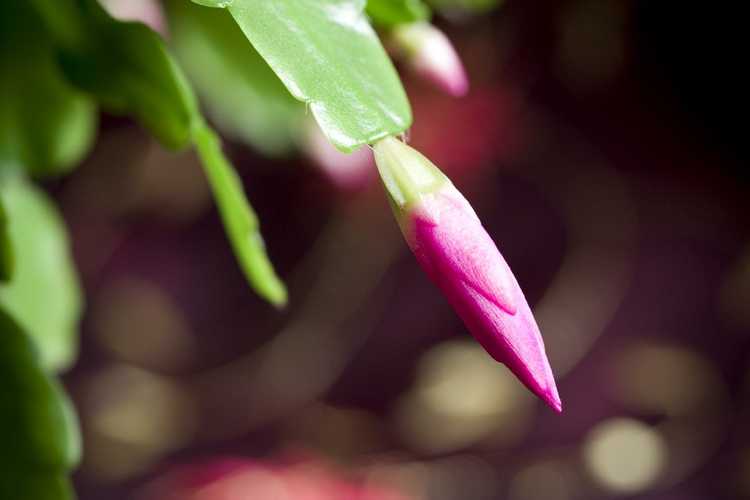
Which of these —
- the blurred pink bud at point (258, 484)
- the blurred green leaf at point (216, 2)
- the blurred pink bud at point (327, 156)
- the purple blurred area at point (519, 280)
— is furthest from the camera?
the purple blurred area at point (519, 280)

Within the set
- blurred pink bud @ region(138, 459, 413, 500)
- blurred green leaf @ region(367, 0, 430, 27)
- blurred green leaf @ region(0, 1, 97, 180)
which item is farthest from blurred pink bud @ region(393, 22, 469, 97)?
blurred pink bud @ region(138, 459, 413, 500)

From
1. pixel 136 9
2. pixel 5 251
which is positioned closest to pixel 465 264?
pixel 5 251

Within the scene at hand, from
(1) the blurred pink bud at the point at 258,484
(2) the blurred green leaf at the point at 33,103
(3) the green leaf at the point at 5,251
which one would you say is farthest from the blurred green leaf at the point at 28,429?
(1) the blurred pink bud at the point at 258,484

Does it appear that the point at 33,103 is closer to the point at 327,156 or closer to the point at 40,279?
the point at 40,279

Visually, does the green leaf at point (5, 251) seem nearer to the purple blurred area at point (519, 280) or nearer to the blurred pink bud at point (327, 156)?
the blurred pink bud at point (327, 156)

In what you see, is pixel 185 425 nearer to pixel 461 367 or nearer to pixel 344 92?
pixel 461 367

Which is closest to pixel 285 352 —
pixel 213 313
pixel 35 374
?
pixel 213 313
